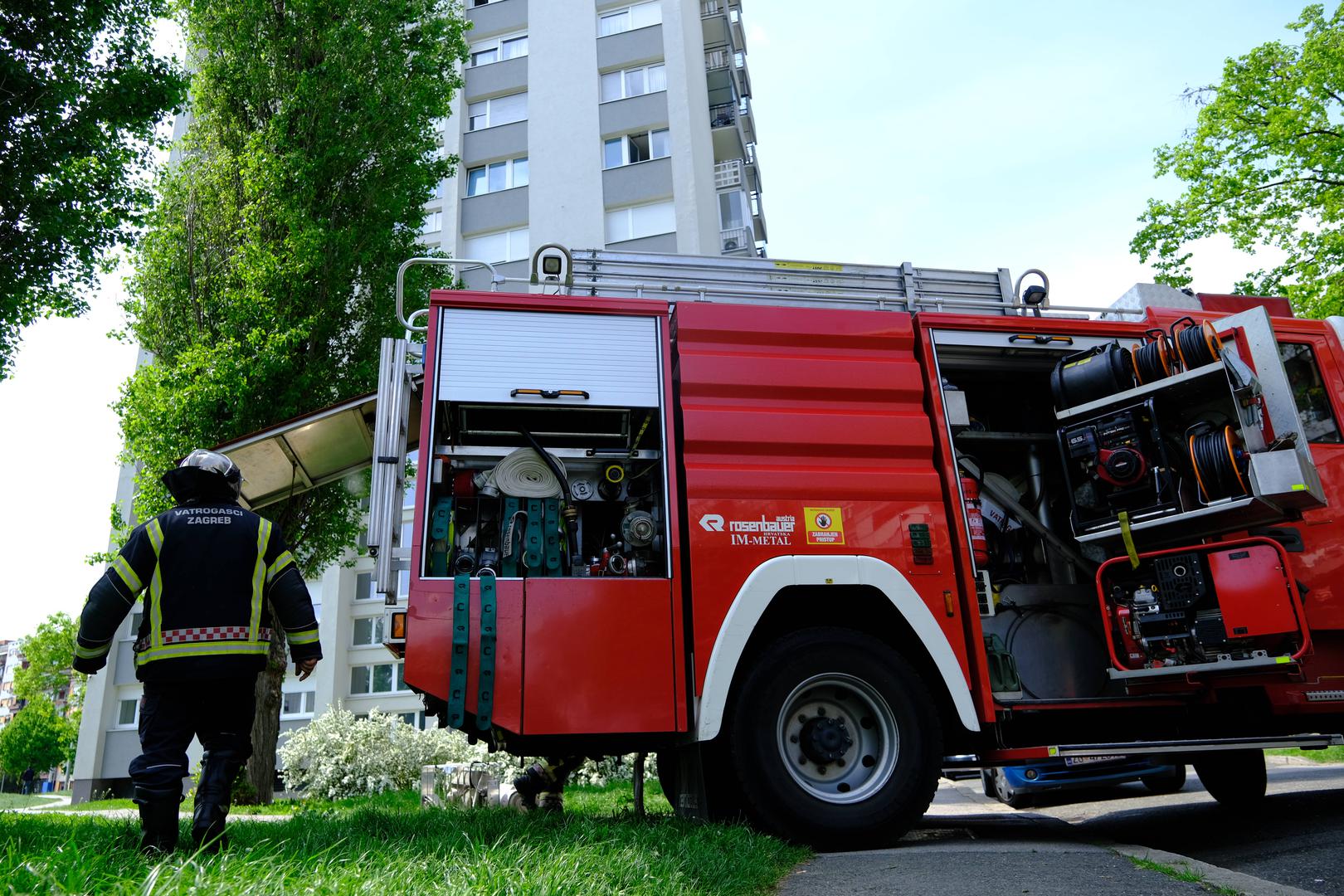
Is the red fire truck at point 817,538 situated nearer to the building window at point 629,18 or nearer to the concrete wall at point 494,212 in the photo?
the concrete wall at point 494,212

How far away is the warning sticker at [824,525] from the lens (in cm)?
490

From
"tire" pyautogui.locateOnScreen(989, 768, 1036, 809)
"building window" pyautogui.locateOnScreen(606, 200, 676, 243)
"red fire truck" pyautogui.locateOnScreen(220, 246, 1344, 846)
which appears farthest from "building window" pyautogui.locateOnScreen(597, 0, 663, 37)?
"tire" pyautogui.locateOnScreen(989, 768, 1036, 809)

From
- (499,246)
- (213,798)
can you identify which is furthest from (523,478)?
(499,246)

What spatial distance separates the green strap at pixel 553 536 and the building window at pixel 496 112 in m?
22.4

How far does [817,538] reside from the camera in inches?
193

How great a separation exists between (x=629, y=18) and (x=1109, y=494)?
23.3 m

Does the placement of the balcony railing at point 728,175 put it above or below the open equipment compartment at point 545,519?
above

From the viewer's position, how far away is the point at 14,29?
9109 mm

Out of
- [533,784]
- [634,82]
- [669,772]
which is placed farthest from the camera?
[634,82]

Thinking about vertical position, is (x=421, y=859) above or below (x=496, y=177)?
below

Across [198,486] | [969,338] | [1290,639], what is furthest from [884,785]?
[198,486]

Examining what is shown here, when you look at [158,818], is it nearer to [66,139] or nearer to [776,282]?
[776,282]

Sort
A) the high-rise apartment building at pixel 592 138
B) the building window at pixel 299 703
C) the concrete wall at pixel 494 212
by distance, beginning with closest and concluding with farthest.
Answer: the high-rise apartment building at pixel 592 138 < the concrete wall at pixel 494 212 < the building window at pixel 299 703

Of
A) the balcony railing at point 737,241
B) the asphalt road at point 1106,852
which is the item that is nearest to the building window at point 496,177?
the balcony railing at point 737,241
